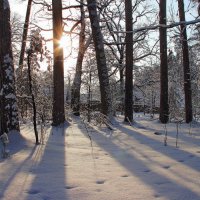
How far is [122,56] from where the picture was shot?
30.8 m

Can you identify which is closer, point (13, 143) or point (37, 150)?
point (37, 150)

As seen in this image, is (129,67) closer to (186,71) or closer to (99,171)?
(186,71)

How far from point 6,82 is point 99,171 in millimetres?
3710

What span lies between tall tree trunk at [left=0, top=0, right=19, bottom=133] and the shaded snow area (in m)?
0.36

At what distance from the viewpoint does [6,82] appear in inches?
327

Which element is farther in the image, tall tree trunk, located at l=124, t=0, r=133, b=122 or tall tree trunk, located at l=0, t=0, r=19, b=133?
tall tree trunk, located at l=124, t=0, r=133, b=122

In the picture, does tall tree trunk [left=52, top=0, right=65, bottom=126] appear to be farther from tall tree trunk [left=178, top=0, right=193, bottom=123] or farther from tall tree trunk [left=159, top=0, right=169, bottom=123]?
tall tree trunk [left=178, top=0, right=193, bottom=123]

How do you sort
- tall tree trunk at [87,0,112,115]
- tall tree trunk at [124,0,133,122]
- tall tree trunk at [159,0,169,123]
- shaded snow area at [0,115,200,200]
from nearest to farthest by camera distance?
shaded snow area at [0,115,200,200]
tall tree trunk at [87,0,112,115]
tall tree trunk at [124,0,133,122]
tall tree trunk at [159,0,169,123]

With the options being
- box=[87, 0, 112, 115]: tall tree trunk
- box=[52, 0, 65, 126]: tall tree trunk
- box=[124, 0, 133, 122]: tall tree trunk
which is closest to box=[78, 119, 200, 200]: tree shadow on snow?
box=[52, 0, 65, 126]: tall tree trunk

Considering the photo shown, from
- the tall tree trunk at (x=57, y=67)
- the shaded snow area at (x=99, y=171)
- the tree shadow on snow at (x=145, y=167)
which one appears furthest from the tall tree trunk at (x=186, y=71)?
the shaded snow area at (x=99, y=171)

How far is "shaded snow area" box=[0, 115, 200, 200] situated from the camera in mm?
4395

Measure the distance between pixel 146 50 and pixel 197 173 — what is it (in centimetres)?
2688

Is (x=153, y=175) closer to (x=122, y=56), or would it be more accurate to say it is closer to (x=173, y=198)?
(x=173, y=198)

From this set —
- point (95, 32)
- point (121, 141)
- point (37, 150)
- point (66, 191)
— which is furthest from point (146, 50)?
point (66, 191)
